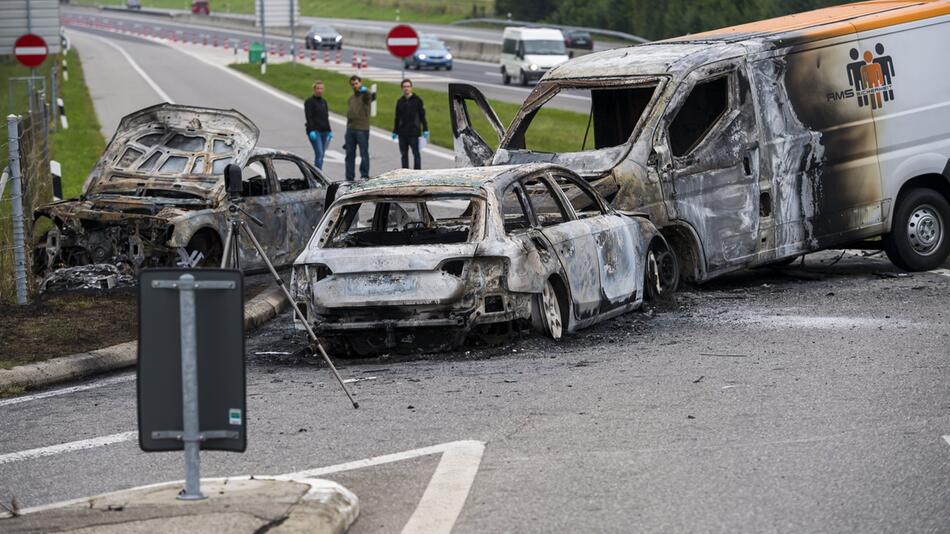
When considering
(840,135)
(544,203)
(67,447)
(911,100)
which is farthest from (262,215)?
(67,447)

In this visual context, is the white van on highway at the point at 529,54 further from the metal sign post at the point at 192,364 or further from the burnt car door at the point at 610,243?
the metal sign post at the point at 192,364

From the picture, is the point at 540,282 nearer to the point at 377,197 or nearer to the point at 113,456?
the point at 377,197

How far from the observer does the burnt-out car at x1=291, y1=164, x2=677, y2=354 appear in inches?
450

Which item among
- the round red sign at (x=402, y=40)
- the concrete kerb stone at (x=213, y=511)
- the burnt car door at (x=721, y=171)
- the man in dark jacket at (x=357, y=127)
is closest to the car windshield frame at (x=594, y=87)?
the burnt car door at (x=721, y=171)

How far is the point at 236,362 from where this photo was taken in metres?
6.93

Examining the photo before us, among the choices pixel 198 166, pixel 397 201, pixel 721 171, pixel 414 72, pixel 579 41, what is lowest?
pixel 397 201

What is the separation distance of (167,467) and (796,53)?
8.69 metres

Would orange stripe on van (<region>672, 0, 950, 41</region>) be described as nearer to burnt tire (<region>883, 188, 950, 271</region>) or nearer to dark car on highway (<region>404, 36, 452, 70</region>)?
burnt tire (<region>883, 188, 950, 271</region>)

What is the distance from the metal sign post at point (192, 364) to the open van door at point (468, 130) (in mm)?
9111

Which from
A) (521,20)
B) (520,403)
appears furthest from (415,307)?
(521,20)

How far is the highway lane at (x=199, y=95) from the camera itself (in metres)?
34.8

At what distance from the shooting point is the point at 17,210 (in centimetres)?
1430

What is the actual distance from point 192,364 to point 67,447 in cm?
248

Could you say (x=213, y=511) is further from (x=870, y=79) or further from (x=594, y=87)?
(x=870, y=79)
